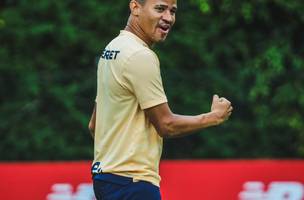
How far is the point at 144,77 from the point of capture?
5098 mm

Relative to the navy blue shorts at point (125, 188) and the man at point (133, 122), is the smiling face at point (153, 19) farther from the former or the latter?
the navy blue shorts at point (125, 188)

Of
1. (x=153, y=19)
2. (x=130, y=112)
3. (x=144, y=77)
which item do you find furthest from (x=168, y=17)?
(x=130, y=112)

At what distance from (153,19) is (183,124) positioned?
2.02ft

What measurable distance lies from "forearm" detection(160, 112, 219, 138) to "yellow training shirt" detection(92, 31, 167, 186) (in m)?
0.10

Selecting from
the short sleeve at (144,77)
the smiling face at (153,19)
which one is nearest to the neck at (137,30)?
the smiling face at (153,19)

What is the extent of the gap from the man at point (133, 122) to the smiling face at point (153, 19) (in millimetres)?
88

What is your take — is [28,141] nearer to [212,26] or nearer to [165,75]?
[165,75]

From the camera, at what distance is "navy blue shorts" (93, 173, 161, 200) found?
5160 mm

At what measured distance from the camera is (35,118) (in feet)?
41.8

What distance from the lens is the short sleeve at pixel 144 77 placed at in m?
5.10

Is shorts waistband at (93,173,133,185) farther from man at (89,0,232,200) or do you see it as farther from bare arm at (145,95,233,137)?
bare arm at (145,95,233,137)

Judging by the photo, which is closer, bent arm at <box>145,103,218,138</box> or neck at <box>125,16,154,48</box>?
bent arm at <box>145,103,218,138</box>

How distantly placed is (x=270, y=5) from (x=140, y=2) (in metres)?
8.41

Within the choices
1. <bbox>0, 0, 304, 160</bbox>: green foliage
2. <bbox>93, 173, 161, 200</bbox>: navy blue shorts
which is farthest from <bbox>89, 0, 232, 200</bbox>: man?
<bbox>0, 0, 304, 160</bbox>: green foliage
